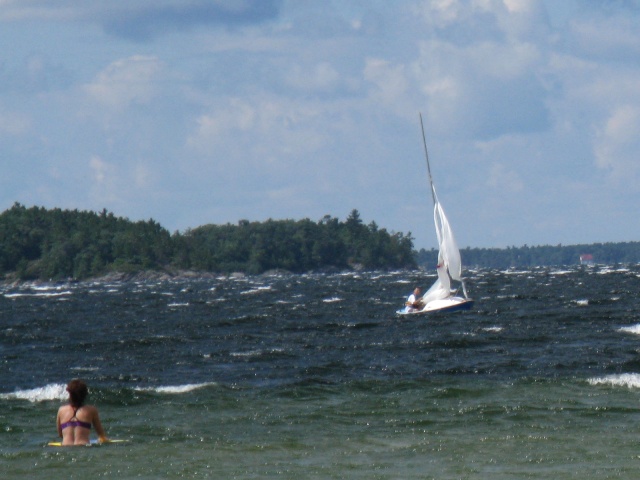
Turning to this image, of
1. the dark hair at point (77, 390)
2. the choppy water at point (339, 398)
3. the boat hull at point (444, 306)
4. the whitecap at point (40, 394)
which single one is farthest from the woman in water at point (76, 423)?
the boat hull at point (444, 306)

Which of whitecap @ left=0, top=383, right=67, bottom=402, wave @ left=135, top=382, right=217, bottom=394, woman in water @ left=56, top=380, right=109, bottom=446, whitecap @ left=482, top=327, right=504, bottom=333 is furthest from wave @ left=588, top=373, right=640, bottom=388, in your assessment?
whitecap @ left=482, top=327, right=504, bottom=333

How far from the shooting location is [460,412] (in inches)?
900

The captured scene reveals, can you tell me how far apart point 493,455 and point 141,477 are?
5.51 m

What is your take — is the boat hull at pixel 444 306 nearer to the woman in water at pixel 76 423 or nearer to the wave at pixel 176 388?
the wave at pixel 176 388

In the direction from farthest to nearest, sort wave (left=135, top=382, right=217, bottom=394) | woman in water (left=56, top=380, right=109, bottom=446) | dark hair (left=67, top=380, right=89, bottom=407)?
wave (left=135, top=382, right=217, bottom=394) < woman in water (left=56, top=380, right=109, bottom=446) < dark hair (left=67, top=380, right=89, bottom=407)

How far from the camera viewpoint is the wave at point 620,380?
26391mm

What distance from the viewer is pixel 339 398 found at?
84.7 feet

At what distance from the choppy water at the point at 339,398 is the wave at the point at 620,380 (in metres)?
0.05

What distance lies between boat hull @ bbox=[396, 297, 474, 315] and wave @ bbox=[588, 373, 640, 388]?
28160mm

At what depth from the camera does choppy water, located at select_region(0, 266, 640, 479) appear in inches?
685

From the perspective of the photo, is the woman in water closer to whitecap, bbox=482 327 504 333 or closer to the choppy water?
the choppy water

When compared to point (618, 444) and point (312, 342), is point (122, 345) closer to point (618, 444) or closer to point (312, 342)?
point (312, 342)

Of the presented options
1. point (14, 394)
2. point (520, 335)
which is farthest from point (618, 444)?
point (520, 335)

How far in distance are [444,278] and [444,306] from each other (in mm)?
4044
